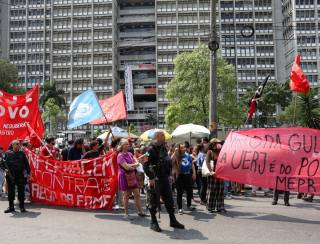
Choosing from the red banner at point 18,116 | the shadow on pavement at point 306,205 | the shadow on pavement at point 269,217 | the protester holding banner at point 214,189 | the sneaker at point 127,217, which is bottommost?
the shadow on pavement at point 306,205

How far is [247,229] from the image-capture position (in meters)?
8.73

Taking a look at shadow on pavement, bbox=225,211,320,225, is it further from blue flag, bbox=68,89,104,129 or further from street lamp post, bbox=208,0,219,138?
street lamp post, bbox=208,0,219,138

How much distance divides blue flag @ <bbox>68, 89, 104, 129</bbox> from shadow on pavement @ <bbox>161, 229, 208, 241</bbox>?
5.23 metres

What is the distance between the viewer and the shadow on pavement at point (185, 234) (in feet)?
26.0

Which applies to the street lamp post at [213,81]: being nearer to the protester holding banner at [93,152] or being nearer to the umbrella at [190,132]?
the umbrella at [190,132]

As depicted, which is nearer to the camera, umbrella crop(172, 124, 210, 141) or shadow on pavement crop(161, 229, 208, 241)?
shadow on pavement crop(161, 229, 208, 241)

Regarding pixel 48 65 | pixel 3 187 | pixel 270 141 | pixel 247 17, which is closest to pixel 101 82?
pixel 48 65

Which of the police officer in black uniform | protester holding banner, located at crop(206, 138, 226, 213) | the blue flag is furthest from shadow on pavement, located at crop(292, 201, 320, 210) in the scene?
the police officer in black uniform

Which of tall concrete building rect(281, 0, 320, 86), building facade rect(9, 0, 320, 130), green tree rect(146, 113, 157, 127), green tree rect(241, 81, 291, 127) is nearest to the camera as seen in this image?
green tree rect(241, 81, 291, 127)

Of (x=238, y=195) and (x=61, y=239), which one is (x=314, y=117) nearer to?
(x=238, y=195)

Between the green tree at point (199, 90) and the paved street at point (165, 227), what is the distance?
34155 mm

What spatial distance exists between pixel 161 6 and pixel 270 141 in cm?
9039

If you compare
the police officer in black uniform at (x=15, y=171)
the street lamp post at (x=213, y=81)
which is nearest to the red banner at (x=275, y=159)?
the police officer in black uniform at (x=15, y=171)

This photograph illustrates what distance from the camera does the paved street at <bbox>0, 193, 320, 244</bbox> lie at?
7.85 meters
